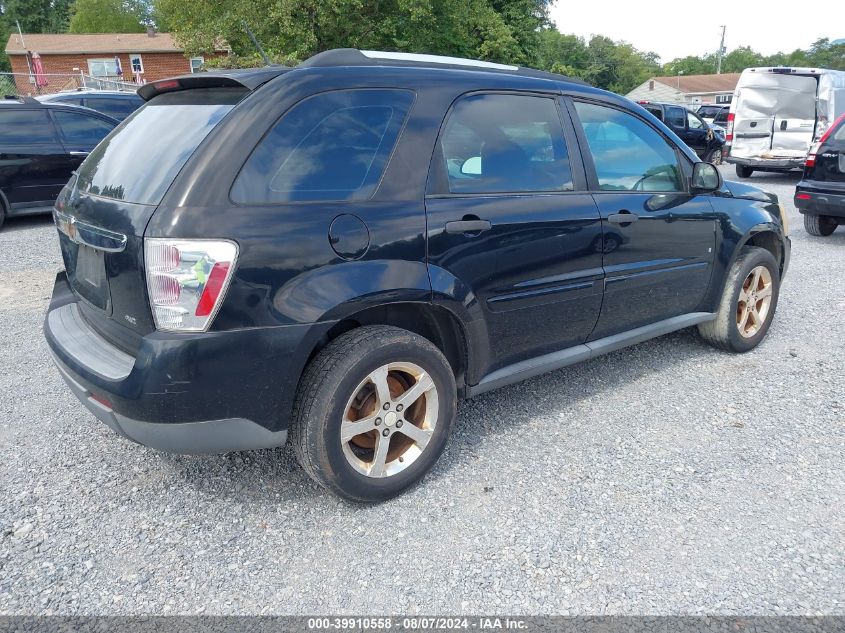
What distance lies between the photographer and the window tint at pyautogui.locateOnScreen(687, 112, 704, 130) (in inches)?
728

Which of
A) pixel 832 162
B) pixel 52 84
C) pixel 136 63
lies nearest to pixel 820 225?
pixel 832 162

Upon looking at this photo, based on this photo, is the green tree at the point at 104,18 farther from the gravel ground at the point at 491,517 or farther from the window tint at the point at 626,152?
the window tint at the point at 626,152

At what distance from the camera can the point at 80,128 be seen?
31.6 ft

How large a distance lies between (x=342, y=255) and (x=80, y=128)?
8767 millimetres

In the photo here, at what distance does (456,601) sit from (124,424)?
1394mm

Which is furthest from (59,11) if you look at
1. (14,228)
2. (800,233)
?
(800,233)

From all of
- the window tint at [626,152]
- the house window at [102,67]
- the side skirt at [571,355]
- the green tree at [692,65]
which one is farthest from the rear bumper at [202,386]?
the green tree at [692,65]

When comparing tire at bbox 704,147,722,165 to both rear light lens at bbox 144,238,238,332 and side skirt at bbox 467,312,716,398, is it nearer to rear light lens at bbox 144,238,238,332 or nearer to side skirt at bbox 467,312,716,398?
side skirt at bbox 467,312,716,398

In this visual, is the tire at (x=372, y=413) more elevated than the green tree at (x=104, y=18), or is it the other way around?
the green tree at (x=104, y=18)

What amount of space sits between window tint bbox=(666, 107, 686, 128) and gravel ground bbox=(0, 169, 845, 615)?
16.1 meters

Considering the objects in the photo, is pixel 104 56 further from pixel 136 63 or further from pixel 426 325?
pixel 426 325

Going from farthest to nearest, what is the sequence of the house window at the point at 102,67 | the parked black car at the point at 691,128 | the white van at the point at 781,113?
the house window at the point at 102,67 → the parked black car at the point at 691,128 → the white van at the point at 781,113

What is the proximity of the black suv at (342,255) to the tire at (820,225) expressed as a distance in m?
6.42

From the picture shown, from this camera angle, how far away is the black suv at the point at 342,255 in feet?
7.92
